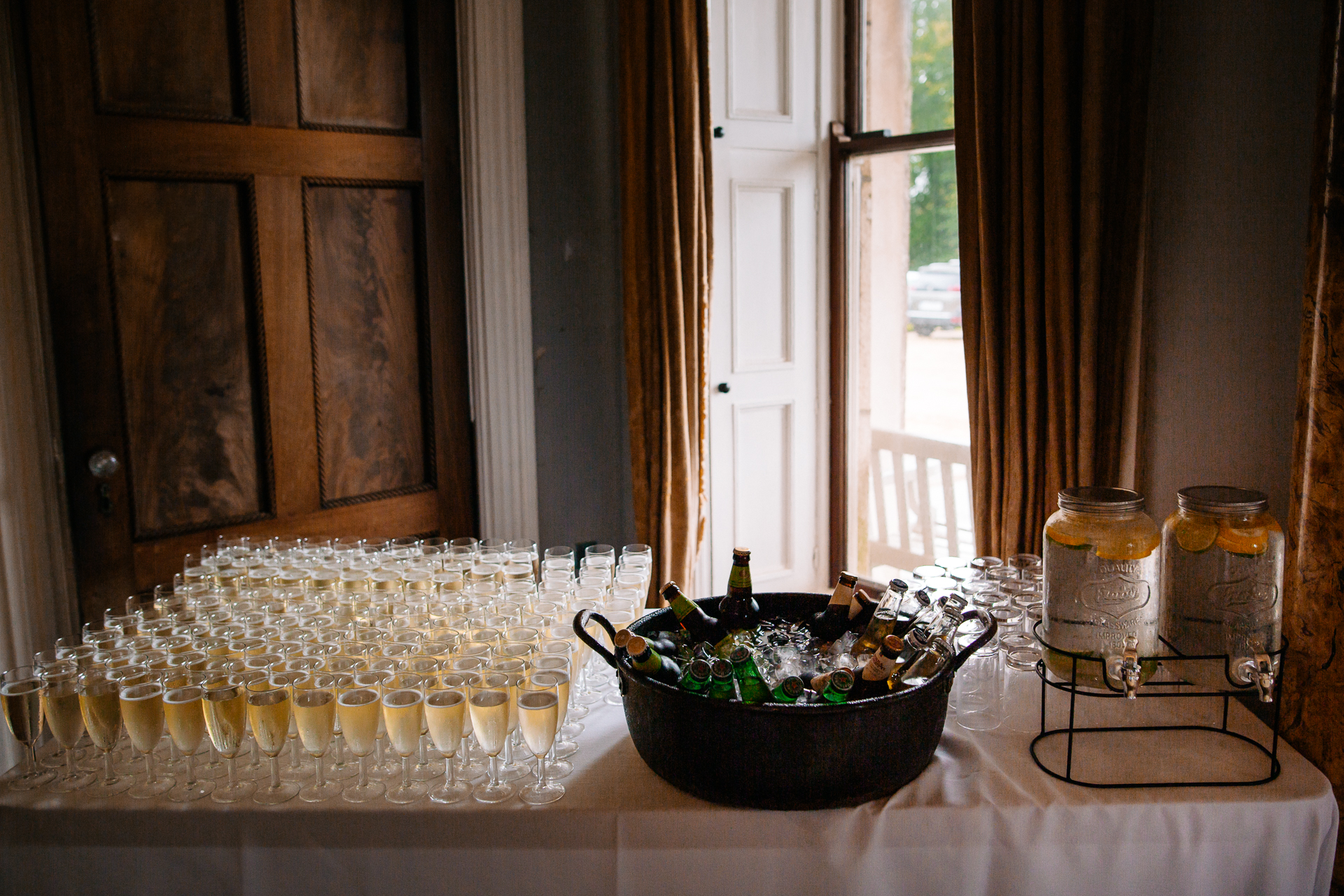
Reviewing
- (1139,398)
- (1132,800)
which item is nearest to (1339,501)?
(1132,800)

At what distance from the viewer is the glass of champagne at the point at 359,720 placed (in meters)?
1.33

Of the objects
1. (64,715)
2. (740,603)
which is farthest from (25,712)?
(740,603)

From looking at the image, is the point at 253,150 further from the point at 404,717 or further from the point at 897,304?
the point at 897,304

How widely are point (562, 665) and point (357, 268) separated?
195 cm

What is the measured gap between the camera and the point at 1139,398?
2.24 m

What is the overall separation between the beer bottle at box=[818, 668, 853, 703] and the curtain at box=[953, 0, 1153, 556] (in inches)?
48.7

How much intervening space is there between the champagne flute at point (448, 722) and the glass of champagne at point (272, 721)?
194mm

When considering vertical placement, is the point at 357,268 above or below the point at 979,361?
above

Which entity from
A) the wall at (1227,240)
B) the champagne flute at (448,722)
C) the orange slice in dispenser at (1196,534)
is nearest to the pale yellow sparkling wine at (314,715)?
the champagne flute at (448,722)

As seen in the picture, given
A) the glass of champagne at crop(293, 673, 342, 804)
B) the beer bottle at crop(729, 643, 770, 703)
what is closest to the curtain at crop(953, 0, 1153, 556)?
the beer bottle at crop(729, 643, 770, 703)

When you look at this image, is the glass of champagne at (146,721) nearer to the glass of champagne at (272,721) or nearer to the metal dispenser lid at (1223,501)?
the glass of champagne at (272,721)

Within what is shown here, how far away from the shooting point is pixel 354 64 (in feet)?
9.66

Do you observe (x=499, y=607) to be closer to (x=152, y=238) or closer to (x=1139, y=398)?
(x=1139, y=398)

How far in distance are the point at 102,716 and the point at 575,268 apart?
239 centimetres
